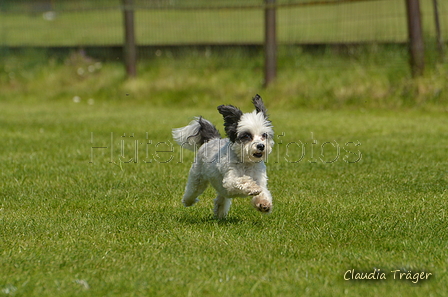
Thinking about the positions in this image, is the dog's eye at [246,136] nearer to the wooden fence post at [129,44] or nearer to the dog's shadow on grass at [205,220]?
the dog's shadow on grass at [205,220]

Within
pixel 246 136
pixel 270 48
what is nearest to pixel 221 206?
pixel 246 136

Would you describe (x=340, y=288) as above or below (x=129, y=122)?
below

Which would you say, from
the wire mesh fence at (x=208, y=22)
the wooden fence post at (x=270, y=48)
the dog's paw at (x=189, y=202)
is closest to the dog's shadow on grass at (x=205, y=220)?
the dog's paw at (x=189, y=202)

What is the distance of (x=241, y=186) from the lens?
18.9 feet

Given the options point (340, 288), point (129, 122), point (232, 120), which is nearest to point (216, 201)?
point (232, 120)

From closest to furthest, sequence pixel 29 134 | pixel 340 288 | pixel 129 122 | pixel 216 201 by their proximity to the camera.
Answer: pixel 340 288
pixel 216 201
pixel 29 134
pixel 129 122

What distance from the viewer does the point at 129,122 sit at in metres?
13.6

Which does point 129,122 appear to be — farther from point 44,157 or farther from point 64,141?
point 44,157

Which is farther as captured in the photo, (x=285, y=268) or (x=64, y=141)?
(x=64, y=141)

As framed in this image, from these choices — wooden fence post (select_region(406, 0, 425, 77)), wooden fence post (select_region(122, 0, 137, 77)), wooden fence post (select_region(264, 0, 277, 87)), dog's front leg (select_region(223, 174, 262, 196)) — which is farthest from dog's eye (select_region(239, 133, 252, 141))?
wooden fence post (select_region(122, 0, 137, 77))

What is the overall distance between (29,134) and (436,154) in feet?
21.3

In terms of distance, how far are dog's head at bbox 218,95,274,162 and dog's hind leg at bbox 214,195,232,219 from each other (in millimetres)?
538

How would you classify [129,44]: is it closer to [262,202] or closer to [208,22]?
[208,22]

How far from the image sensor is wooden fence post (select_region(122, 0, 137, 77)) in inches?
736
